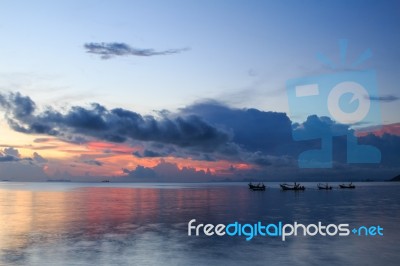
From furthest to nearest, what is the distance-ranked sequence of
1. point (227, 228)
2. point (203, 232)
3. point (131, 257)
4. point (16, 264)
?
point (227, 228) → point (203, 232) → point (131, 257) → point (16, 264)

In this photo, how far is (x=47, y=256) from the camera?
2638 cm

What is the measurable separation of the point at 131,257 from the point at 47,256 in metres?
5.66

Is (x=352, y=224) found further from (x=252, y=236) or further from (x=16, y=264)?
(x=16, y=264)

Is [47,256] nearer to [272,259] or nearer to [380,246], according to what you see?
[272,259]

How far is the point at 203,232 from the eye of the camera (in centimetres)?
3741

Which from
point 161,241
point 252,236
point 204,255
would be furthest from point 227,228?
point 204,255

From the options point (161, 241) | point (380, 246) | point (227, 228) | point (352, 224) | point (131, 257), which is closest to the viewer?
point (131, 257)

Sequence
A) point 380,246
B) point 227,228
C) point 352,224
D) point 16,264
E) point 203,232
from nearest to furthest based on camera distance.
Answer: point 16,264
point 380,246
point 203,232
point 227,228
point 352,224

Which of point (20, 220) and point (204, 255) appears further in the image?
point (20, 220)

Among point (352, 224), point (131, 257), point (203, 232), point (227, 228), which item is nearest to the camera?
point (131, 257)

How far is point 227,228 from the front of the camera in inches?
1587

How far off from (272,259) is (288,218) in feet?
80.4

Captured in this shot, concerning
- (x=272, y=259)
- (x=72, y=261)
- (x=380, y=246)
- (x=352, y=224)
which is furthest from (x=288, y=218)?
(x=72, y=261)

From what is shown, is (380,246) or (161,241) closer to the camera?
(380,246)
